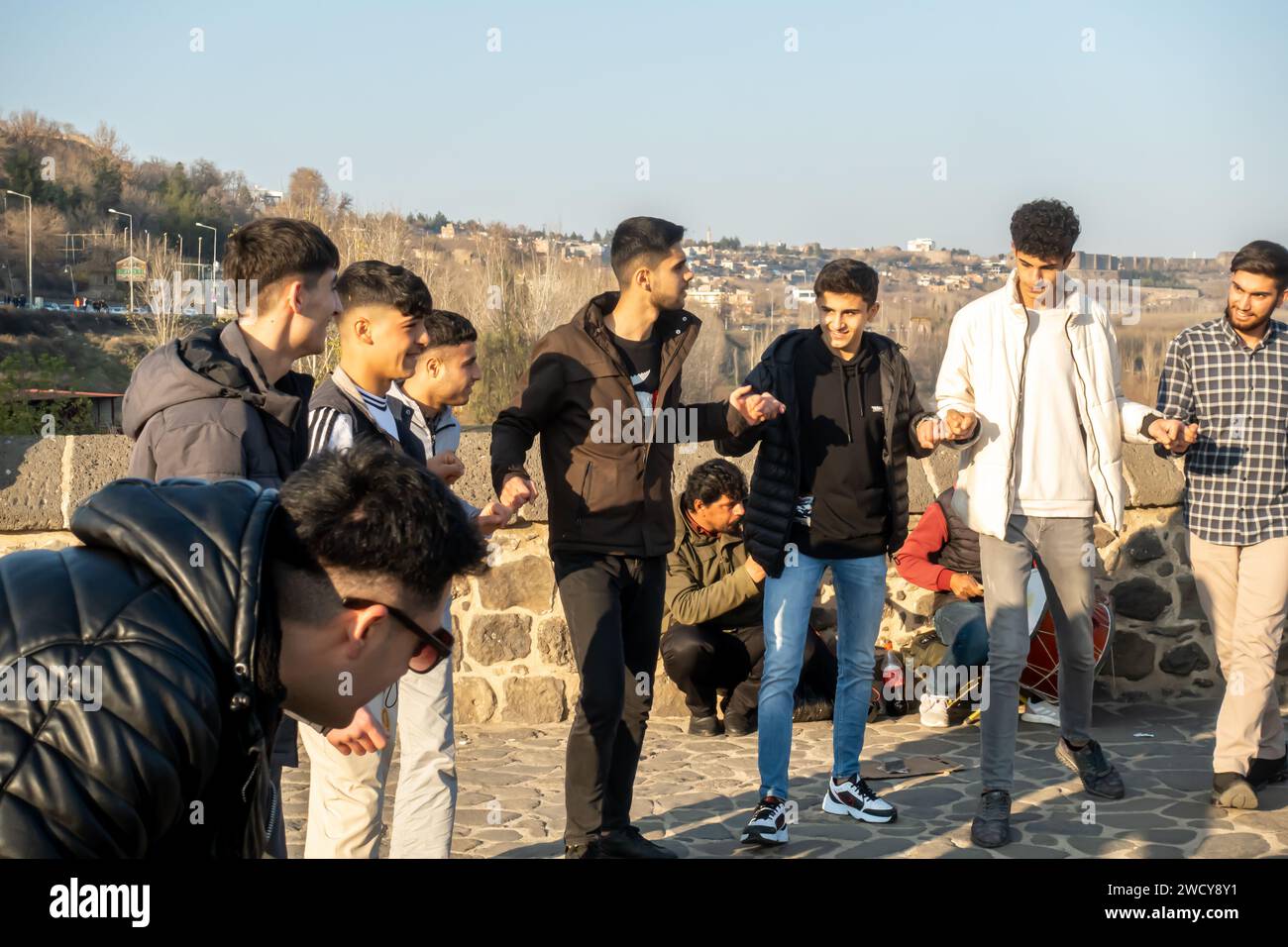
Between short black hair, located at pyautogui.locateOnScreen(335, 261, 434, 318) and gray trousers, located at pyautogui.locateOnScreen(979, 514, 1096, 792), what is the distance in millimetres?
2442

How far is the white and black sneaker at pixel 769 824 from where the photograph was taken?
5.01 m

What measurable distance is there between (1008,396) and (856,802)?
5.45ft

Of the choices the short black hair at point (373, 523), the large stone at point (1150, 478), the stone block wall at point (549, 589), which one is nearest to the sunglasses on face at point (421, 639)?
the short black hair at point (373, 523)

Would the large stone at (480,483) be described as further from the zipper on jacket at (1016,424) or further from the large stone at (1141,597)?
the large stone at (1141,597)

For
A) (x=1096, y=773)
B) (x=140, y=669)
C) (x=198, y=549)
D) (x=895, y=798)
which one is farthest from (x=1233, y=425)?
(x=140, y=669)

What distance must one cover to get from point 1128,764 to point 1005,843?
4.70ft

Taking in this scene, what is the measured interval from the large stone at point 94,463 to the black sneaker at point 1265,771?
16.7 feet

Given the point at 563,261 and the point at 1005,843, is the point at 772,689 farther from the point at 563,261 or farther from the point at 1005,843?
the point at 563,261

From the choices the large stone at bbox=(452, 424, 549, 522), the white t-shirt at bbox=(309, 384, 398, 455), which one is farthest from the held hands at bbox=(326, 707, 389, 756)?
the large stone at bbox=(452, 424, 549, 522)

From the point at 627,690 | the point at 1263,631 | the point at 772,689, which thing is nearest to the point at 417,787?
the point at 627,690

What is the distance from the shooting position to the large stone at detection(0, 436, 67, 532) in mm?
6434

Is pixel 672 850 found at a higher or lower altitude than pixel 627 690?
lower
